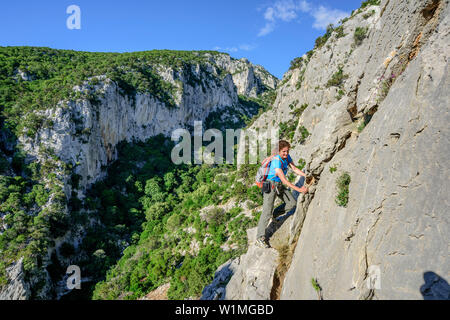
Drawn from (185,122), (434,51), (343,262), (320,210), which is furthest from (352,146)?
(185,122)

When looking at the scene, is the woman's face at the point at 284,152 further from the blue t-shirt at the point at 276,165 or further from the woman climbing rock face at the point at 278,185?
the blue t-shirt at the point at 276,165

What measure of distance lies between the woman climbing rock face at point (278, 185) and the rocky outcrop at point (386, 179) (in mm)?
526

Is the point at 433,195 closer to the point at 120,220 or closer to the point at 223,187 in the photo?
the point at 223,187

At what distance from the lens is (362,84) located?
22.8 feet

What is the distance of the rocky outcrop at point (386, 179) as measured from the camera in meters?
3.51

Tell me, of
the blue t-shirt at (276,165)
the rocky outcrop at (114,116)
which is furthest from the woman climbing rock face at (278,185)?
the rocky outcrop at (114,116)

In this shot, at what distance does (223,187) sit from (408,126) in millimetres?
34400

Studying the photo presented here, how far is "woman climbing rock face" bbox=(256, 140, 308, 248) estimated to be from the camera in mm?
6488

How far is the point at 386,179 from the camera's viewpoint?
4.43 meters

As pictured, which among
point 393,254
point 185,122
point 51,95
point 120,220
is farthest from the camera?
point 185,122

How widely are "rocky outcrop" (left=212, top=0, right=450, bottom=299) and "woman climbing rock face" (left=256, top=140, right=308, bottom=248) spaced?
0.53 m

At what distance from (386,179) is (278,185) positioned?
119 inches

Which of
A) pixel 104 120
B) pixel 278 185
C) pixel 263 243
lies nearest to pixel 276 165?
pixel 278 185

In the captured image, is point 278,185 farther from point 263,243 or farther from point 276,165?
point 263,243
